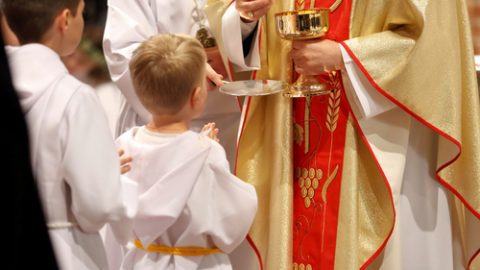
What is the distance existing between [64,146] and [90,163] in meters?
0.08

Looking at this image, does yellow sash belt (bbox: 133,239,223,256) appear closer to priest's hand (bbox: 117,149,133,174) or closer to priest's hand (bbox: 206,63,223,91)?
priest's hand (bbox: 117,149,133,174)

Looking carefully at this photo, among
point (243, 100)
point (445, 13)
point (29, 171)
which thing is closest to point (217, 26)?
point (243, 100)

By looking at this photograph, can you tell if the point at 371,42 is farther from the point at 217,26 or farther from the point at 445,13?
the point at 217,26

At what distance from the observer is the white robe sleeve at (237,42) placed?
338 centimetres

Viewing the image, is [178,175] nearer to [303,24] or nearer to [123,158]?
[123,158]

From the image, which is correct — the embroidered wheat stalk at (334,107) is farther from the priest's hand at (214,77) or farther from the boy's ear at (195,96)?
the boy's ear at (195,96)

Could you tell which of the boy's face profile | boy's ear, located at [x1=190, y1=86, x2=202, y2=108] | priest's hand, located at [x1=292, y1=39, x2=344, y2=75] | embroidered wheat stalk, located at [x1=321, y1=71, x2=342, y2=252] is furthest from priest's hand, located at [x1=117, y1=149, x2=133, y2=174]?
embroidered wheat stalk, located at [x1=321, y1=71, x2=342, y2=252]

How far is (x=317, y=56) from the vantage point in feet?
10.4

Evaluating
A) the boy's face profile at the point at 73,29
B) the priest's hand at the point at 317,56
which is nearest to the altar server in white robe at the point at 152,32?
the priest's hand at the point at 317,56

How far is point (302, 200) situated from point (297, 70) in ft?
1.69

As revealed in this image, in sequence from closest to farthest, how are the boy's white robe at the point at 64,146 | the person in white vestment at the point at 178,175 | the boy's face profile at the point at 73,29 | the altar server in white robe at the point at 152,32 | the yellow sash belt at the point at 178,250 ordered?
1. the boy's white robe at the point at 64,146
2. the boy's face profile at the point at 73,29
3. the person in white vestment at the point at 178,175
4. the yellow sash belt at the point at 178,250
5. the altar server in white robe at the point at 152,32

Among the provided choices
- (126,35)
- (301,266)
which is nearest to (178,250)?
(301,266)

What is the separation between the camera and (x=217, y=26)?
350 cm

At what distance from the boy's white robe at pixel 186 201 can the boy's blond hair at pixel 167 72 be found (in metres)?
0.13
